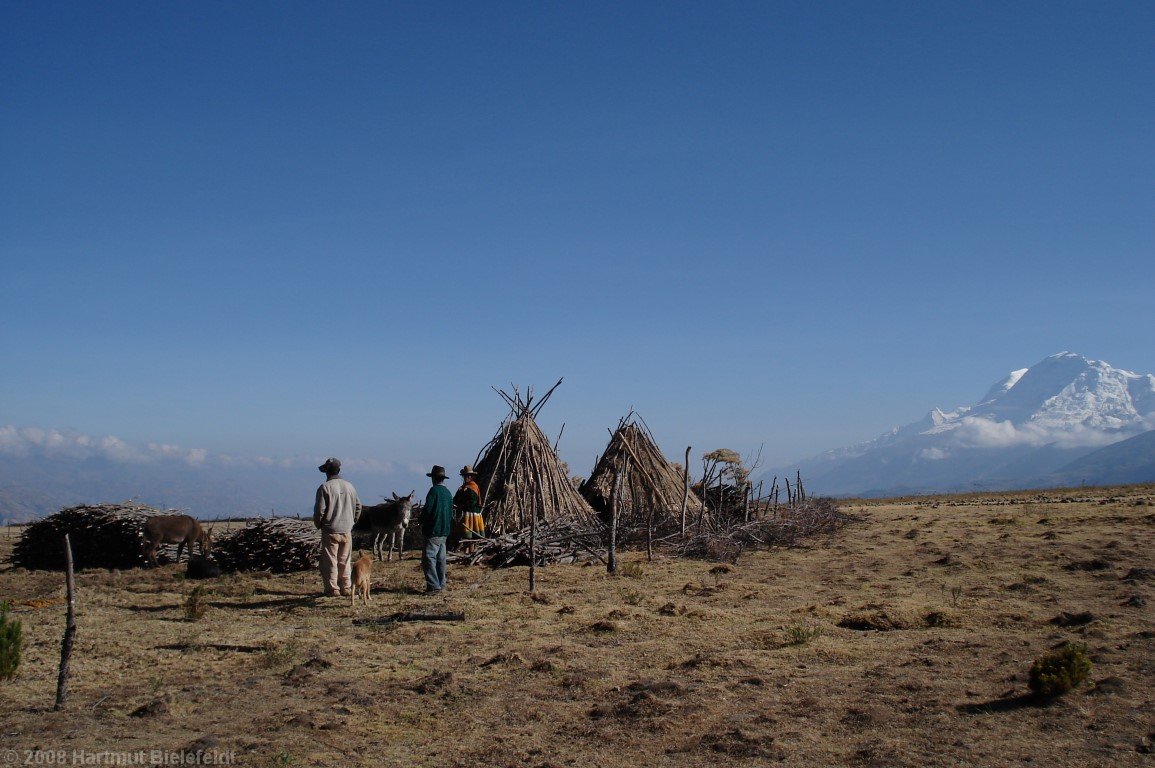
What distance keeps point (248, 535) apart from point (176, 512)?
5.66 ft

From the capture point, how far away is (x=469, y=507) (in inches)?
530

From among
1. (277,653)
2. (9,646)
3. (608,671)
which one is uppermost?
(9,646)

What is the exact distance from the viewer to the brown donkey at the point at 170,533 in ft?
43.5

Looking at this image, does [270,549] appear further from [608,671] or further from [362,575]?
[608,671]

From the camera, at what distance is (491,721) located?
568 centimetres

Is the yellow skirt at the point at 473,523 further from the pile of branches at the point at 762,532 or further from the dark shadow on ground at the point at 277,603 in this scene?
the dark shadow on ground at the point at 277,603

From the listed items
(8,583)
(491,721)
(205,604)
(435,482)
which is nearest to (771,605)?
(435,482)

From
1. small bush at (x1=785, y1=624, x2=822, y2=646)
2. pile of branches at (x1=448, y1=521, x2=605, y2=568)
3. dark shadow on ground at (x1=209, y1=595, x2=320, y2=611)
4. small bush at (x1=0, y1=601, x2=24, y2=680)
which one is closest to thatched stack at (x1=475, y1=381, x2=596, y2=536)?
pile of branches at (x1=448, y1=521, x2=605, y2=568)

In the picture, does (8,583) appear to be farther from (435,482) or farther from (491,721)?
(491,721)

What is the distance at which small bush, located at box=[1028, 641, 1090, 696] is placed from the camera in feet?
19.2

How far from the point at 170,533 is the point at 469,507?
480 centimetres

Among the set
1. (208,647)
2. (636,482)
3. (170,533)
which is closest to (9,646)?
(208,647)

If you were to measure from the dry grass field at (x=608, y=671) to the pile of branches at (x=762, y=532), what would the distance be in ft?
9.52

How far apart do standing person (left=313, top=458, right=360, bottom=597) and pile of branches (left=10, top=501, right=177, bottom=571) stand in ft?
17.9
